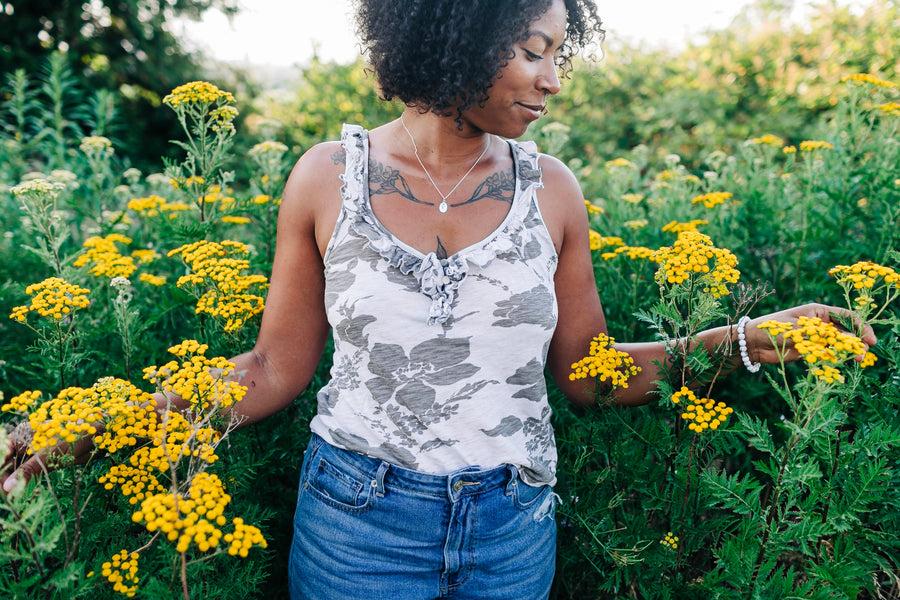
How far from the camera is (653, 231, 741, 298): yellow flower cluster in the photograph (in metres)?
1.39

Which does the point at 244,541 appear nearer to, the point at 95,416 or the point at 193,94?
the point at 95,416

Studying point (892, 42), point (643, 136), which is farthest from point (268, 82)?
point (892, 42)

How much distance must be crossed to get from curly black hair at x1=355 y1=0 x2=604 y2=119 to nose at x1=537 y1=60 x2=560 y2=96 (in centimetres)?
9

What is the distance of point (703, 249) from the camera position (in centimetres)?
142

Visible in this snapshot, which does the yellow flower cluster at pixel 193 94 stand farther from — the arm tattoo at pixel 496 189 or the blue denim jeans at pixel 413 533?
the blue denim jeans at pixel 413 533

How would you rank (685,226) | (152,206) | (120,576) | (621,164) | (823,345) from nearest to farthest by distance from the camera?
1. (120,576)
2. (823,345)
3. (685,226)
4. (152,206)
5. (621,164)

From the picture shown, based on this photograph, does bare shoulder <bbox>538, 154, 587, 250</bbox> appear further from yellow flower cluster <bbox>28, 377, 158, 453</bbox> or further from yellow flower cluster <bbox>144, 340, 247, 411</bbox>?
yellow flower cluster <bbox>28, 377, 158, 453</bbox>

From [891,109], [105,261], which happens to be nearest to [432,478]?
[105,261]

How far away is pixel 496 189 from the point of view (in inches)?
64.7

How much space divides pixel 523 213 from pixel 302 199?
1.90 feet

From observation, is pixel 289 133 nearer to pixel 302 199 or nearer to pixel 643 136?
pixel 643 136

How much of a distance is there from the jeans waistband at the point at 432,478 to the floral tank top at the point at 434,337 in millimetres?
19

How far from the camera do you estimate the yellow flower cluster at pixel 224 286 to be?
1723 millimetres

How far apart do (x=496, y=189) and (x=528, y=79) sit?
0.31m
